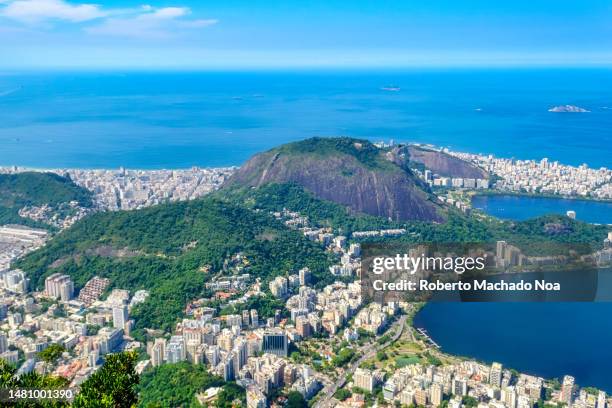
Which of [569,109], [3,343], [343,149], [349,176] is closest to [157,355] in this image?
[3,343]

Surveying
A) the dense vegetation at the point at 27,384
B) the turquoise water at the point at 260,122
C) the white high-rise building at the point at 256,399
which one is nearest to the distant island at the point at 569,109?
the turquoise water at the point at 260,122

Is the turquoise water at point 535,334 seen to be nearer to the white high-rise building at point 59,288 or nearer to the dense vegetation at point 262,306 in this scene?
the dense vegetation at point 262,306

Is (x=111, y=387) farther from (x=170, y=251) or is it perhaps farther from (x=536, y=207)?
(x=536, y=207)

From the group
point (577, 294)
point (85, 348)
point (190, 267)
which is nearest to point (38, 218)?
point (190, 267)

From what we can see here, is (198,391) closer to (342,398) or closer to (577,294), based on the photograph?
(342,398)

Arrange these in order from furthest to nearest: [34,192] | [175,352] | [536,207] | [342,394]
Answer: [536,207] → [34,192] → [175,352] → [342,394]

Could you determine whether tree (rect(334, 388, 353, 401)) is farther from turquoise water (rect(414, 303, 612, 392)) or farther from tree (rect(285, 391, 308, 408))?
turquoise water (rect(414, 303, 612, 392))
